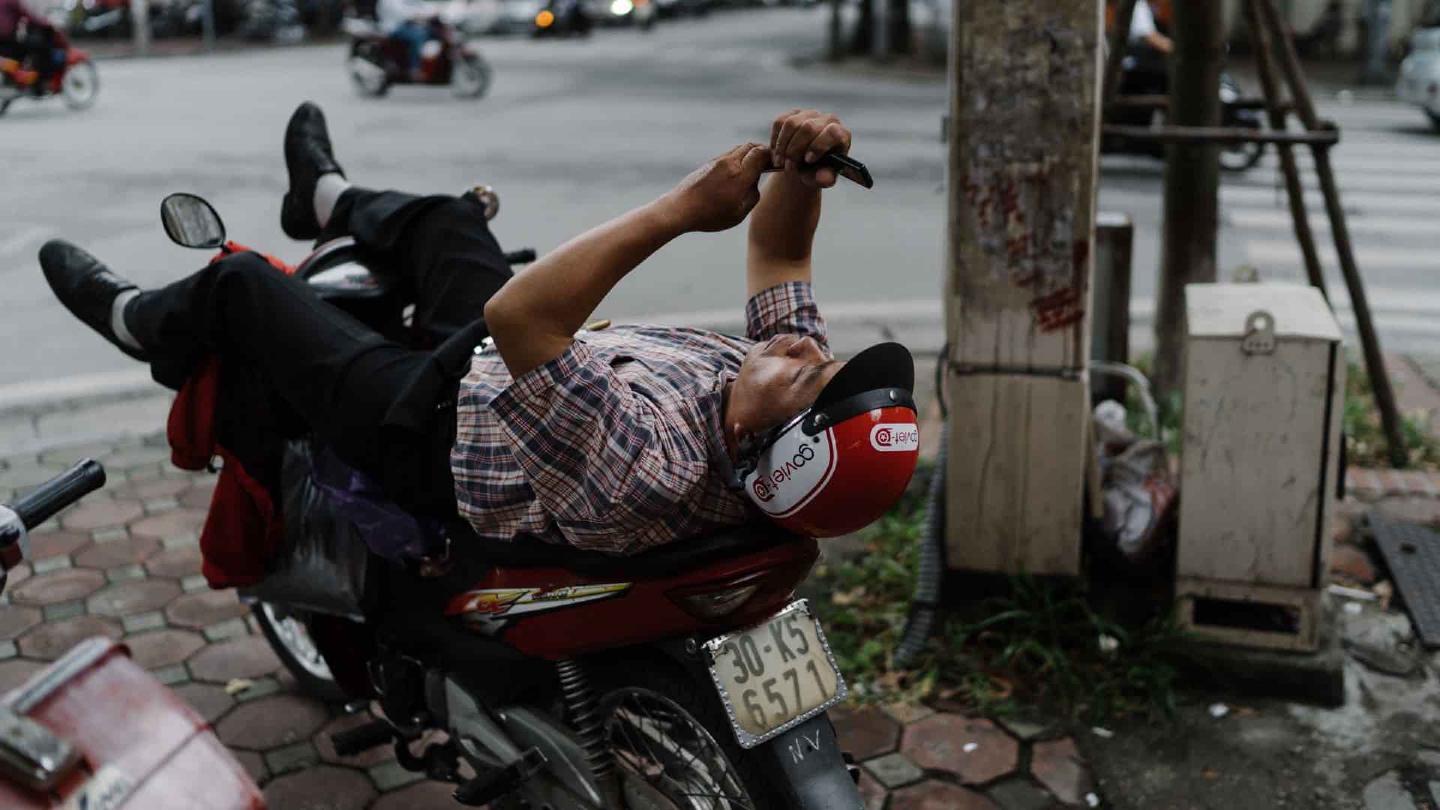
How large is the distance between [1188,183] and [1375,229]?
15.5 ft

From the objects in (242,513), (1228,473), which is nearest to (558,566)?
(242,513)

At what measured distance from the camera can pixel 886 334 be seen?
650 cm

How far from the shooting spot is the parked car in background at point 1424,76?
519 inches

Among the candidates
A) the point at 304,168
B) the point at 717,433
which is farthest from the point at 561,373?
the point at 304,168

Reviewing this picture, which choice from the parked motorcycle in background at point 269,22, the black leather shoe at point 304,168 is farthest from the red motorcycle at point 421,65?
the black leather shoe at point 304,168

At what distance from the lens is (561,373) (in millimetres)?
2094

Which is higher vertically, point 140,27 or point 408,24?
point 408,24

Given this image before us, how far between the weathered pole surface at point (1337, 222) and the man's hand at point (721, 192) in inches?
113

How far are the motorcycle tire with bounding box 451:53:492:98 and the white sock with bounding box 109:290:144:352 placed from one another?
14.5 metres

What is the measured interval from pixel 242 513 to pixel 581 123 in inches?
457

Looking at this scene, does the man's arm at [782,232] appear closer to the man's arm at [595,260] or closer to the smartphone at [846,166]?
the smartphone at [846,166]

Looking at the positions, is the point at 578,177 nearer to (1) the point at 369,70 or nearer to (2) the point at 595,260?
(1) the point at 369,70

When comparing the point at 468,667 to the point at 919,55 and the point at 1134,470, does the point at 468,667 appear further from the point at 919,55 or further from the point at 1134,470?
the point at 919,55

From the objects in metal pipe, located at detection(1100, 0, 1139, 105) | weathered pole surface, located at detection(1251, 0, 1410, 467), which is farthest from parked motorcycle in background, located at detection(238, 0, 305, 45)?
weathered pole surface, located at detection(1251, 0, 1410, 467)
